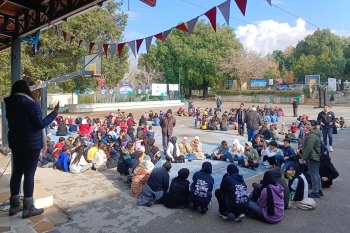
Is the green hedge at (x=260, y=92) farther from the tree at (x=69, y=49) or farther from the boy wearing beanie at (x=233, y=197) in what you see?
the boy wearing beanie at (x=233, y=197)

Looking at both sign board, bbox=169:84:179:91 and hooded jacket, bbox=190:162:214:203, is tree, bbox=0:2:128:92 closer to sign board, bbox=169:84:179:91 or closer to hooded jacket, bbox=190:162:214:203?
sign board, bbox=169:84:179:91

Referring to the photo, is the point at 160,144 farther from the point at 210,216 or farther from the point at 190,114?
the point at 190,114

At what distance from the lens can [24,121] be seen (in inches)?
135

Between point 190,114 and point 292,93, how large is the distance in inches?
839

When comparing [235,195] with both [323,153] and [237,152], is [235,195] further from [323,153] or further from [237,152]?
[237,152]

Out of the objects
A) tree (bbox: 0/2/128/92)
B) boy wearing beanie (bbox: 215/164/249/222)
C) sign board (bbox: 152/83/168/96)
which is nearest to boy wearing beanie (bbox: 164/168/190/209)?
boy wearing beanie (bbox: 215/164/249/222)

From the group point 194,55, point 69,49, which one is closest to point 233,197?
point 69,49

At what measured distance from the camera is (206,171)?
5.21 metres

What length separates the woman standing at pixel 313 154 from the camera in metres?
5.59

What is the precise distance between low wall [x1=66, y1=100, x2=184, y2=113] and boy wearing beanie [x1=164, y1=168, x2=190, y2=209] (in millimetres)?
25311

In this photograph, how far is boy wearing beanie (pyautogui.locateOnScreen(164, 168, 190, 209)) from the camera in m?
5.29

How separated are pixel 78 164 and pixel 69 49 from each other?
15140mm

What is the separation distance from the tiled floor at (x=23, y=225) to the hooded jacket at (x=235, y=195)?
2.54m

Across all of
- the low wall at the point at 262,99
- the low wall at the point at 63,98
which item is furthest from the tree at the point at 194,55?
the low wall at the point at 63,98
